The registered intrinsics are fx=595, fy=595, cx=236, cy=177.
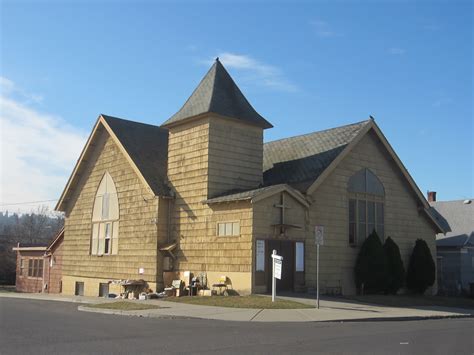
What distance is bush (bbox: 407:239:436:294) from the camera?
98.2 ft

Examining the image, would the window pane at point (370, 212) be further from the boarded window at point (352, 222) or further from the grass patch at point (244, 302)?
the grass patch at point (244, 302)

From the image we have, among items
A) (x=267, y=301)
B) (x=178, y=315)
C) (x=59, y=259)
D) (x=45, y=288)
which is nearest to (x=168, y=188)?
(x=267, y=301)

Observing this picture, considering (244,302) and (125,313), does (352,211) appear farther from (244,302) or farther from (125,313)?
(125,313)

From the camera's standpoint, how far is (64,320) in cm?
1703

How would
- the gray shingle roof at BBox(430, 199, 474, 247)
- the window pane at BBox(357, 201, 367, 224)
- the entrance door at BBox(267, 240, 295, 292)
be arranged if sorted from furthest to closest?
the gray shingle roof at BBox(430, 199, 474, 247)
the window pane at BBox(357, 201, 367, 224)
the entrance door at BBox(267, 240, 295, 292)

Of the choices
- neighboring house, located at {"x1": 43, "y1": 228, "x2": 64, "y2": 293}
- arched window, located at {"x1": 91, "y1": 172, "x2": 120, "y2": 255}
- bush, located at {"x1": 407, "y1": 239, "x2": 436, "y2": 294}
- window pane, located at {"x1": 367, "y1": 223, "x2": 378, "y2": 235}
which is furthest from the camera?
neighboring house, located at {"x1": 43, "y1": 228, "x2": 64, "y2": 293}

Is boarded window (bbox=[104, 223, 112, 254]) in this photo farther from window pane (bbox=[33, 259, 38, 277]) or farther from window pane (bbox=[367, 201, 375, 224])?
window pane (bbox=[367, 201, 375, 224])

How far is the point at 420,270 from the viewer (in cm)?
2995

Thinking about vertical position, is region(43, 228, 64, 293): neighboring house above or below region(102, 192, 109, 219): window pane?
below

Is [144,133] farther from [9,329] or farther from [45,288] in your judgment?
[9,329]

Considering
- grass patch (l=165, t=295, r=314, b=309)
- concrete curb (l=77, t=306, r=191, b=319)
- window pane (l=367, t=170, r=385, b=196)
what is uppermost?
window pane (l=367, t=170, r=385, b=196)

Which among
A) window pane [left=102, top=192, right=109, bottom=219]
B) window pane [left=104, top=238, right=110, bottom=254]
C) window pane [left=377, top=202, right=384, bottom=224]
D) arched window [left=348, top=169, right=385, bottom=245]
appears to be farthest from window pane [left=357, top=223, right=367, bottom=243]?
window pane [left=102, top=192, right=109, bottom=219]

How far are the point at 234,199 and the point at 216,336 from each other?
11.4m

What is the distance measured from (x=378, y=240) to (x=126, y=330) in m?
16.3
